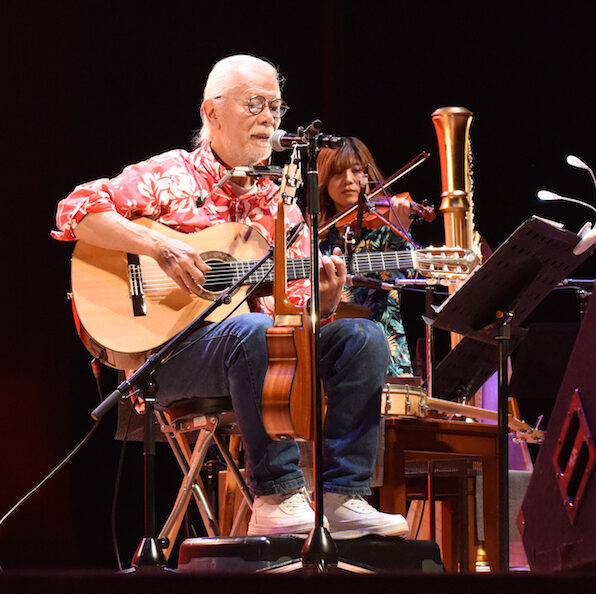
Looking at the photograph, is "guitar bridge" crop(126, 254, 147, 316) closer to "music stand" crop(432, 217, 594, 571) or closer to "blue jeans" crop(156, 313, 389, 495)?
"blue jeans" crop(156, 313, 389, 495)

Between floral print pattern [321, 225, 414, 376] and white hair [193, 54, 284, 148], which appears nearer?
white hair [193, 54, 284, 148]

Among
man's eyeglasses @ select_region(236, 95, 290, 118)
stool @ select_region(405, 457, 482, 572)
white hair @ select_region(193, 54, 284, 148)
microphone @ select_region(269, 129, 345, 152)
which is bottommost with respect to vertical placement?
stool @ select_region(405, 457, 482, 572)

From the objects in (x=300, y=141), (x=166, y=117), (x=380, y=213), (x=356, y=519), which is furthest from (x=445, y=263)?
(x=166, y=117)

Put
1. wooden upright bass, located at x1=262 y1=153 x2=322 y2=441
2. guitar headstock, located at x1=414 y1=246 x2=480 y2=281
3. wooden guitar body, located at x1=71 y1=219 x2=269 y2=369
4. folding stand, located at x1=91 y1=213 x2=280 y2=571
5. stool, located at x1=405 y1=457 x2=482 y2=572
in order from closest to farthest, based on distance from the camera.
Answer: wooden upright bass, located at x1=262 y1=153 x2=322 y2=441, folding stand, located at x1=91 y1=213 x2=280 y2=571, wooden guitar body, located at x1=71 y1=219 x2=269 y2=369, guitar headstock, located at x1=414 y1=246 x2=480 y2=281, stool, located at x1=405 y1=457 x2=482 y2=572

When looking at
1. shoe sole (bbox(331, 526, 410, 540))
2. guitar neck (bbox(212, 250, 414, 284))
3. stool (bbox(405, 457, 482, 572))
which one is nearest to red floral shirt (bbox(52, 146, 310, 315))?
guitar neck (bbox(212, 250, 414, 284))

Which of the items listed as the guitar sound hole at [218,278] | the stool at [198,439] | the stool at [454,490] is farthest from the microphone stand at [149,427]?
the stool at [454,490]

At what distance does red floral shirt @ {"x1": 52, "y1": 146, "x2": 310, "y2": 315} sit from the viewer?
2678mm

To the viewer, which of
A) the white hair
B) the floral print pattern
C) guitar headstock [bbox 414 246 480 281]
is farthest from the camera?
the floral print pattern

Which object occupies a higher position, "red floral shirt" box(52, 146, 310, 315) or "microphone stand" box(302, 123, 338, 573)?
"red floral shirt" box(52, 146, 310, 315)

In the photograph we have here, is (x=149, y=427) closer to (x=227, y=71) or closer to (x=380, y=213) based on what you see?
(x=227, y=71)

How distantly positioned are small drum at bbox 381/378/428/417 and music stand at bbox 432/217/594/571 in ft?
1.60

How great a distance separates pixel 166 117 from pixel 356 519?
8.91 feet

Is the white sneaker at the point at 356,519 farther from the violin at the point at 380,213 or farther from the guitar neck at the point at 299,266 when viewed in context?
the violin at the point at 380,213

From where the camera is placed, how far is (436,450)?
3092 millimetres
